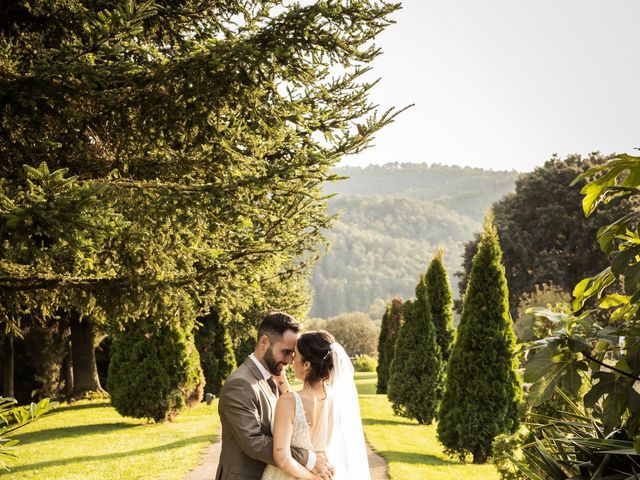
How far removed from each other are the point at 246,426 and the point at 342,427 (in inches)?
36.3

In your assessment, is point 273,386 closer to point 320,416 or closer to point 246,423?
point 320,416

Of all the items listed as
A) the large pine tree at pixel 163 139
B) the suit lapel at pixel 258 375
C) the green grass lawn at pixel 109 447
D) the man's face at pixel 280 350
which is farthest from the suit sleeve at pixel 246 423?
the green grass lawn at pixel 109 447

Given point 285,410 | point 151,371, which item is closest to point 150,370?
point 151,371

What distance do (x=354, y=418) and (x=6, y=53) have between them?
4.37 m

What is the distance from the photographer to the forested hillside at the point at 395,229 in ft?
367

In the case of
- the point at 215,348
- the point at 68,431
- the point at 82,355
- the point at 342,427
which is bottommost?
the point at 68,431

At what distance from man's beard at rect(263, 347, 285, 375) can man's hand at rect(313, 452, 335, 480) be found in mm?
629

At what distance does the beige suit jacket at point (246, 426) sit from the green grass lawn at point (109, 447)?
668 cm

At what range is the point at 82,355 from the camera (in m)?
23.7

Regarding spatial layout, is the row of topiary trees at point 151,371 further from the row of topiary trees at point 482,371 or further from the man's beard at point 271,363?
the man's beard at point 271,363

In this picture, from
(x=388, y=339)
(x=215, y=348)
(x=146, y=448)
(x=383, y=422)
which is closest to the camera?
(x=146, y=448)

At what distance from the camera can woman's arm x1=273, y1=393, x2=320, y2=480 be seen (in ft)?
13.4

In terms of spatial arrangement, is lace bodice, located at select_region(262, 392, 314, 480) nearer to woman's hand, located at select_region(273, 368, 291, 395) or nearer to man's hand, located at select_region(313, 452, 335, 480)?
man's hand, located at select_region(313, 452, 335, 480)

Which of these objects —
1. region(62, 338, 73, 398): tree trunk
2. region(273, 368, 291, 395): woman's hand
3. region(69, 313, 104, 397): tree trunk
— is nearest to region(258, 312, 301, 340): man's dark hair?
region(273, 368, 291, 395): woman's hand
